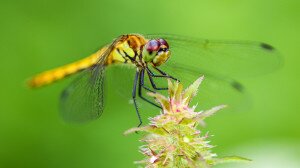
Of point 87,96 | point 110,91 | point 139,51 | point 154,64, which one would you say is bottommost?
point 87,96

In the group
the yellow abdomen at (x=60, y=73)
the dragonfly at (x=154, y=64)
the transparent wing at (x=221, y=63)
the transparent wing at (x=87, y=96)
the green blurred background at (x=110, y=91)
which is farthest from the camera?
the green blurred background at (x=110, y=91)

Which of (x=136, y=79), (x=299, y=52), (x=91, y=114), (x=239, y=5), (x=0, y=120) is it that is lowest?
(x=91, y=114)

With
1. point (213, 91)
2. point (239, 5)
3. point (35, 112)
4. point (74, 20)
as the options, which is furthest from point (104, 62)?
point (239, 5)

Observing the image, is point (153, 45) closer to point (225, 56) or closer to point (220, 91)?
point (220, 91)

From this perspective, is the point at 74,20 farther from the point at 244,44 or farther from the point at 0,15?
the point at 244,44

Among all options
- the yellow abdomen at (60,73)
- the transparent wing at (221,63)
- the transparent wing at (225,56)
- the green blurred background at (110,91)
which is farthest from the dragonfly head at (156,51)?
the green blurred background at (110,91)

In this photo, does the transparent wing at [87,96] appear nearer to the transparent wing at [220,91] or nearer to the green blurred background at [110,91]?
the transparent wing at [220,91]

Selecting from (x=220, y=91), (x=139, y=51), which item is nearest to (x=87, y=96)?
(x=139, y=51)
